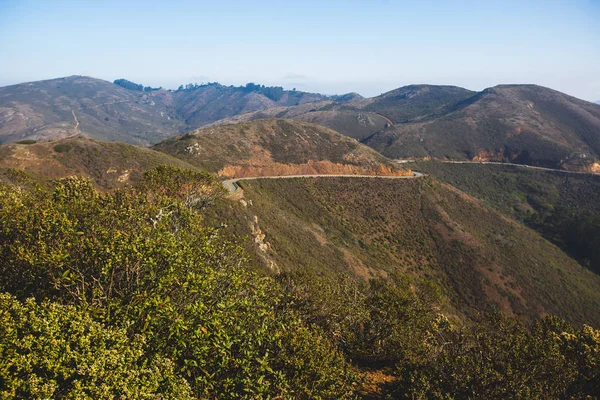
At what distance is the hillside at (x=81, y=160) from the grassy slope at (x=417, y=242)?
22252mm

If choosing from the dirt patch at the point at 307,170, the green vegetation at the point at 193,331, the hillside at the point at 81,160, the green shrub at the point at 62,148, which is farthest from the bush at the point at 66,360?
the dirt patch at the point at 307,170

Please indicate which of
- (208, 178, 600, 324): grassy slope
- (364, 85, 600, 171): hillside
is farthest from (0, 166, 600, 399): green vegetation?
(364, 85, 600, 171): hillside

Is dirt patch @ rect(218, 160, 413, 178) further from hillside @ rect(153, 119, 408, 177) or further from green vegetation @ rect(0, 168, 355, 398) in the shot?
green vegetation @ rect(0, 168, 355, 398)

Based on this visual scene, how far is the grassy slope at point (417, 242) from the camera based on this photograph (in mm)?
59878

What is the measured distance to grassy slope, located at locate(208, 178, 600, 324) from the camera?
196 feet

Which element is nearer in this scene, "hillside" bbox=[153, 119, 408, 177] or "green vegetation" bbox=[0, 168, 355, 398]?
"green vegetation" bbox=[0, 168, 355, 398]

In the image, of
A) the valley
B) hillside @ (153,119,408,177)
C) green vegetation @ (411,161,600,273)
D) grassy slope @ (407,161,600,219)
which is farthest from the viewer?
grassy slope @ (407,161,600,219)

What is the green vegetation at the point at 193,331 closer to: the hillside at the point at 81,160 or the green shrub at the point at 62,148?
the hillside at the point at 81,160

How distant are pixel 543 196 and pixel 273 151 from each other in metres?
119

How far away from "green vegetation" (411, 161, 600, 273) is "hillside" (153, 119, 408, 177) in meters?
44.3

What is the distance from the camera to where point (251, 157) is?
94.8 meters

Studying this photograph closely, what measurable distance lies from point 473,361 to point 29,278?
69.7 feet

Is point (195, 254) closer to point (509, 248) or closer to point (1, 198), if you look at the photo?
point (1, 198)

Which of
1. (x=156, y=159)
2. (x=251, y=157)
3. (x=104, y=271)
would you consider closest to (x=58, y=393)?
(x=104, y=271)
